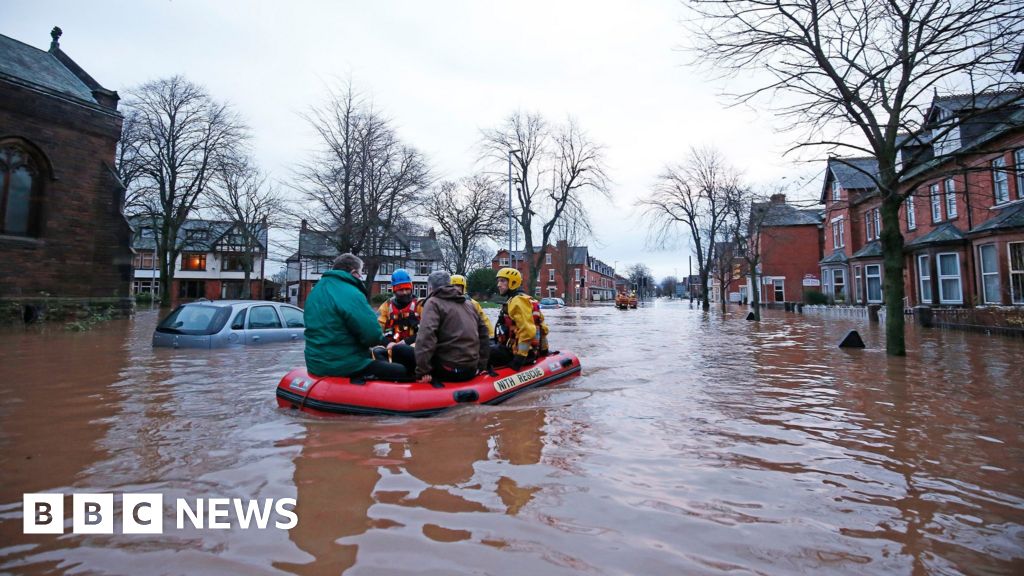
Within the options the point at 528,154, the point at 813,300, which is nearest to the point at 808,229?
the point at 813,300

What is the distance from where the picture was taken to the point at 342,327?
4.96m

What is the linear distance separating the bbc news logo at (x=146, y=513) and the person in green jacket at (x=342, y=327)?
2083 millimetres

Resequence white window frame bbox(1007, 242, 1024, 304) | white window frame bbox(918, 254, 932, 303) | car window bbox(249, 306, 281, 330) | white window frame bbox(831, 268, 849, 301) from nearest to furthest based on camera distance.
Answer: car window bbox(249, 306, 281, 330), white window frame bbox(1007, 242, 1024, 304), white window frame bbox(918, 254, 932, 303), white window frame bbox(831, 268, 849, 301)

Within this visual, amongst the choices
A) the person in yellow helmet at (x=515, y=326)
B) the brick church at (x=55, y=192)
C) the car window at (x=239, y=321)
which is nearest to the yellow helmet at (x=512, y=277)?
the person in yellow helmet at (x=515, y=326)

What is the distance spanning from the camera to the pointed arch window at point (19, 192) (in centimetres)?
1524

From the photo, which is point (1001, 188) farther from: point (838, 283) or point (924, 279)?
point (838, 283)

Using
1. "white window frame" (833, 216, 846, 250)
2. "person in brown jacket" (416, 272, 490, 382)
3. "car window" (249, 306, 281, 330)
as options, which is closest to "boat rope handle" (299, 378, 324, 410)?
"person in brown jacket" (416, 272, 490, 382)

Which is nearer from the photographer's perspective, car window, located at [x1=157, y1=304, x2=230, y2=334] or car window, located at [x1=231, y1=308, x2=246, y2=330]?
car window, located at [x1=157, y1=304, x2=230, y2=334]

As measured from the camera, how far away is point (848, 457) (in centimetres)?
385

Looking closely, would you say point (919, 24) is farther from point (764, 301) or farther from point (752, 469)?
point (764, 301)

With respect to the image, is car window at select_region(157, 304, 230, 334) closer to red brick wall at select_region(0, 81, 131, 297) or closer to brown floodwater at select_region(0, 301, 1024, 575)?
brown floodwater at select_region(0, 301, 1024, 575)

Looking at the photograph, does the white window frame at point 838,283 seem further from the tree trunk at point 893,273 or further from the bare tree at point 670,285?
the bare tree at point 670,285

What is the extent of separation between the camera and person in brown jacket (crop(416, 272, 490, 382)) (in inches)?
204

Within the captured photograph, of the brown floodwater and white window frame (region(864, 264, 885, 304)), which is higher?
white window frame (region(864, 264, 885, 304))
